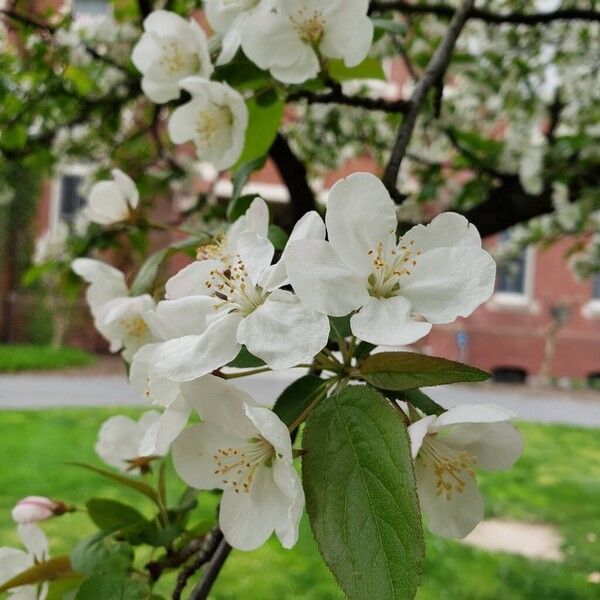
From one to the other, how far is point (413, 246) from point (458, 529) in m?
0.24

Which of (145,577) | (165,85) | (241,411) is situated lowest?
(145,577)

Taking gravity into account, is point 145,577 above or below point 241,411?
below

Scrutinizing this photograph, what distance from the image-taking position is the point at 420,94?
952mm

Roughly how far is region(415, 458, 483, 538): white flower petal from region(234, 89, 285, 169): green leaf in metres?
0.45

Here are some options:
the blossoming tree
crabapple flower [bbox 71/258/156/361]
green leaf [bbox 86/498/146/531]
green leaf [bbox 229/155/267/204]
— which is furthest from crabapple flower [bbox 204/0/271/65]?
green leaf [bbox 86/498/146/531]

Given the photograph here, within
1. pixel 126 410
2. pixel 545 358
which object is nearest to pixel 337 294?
pixel 126 410

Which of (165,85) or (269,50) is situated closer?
(269,50)

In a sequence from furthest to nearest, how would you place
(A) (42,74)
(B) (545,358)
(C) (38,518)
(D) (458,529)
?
(B) (545,358) → (A) (42,74) → (C) (38,518) → (D) (458,529)

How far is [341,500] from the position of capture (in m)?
0.47

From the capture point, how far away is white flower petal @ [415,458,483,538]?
22.9 inches

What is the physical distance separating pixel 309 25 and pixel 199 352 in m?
0.42

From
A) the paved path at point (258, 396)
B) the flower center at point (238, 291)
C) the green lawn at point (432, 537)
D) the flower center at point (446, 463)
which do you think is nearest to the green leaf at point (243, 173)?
the flower center at point (238, 291)

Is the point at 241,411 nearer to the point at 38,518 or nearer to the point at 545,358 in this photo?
the point at 38,518

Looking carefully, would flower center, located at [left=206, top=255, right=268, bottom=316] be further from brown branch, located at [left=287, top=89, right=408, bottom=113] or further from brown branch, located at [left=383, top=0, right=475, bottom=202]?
brown branch, located at [left=287, top=89, right=408, bottom=113]
